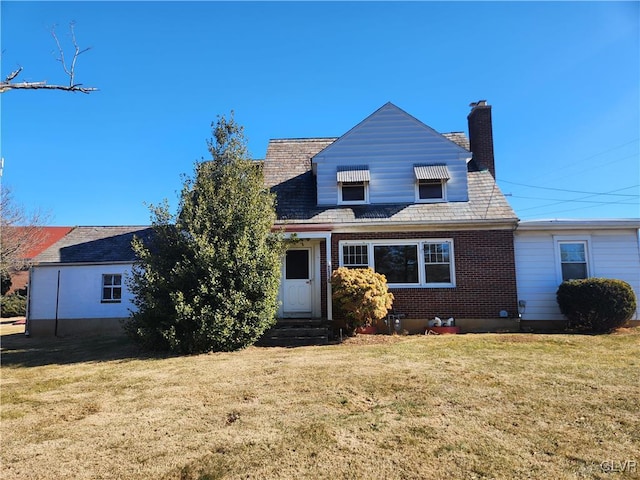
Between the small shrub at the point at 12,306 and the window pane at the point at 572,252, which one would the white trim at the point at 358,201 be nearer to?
the window pane at the point at 572,252

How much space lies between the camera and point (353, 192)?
46.9 feet

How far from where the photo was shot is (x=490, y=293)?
12492 millimetres

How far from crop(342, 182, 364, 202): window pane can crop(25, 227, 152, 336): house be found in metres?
9.31

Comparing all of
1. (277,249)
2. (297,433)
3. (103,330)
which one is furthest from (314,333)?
(103,330)

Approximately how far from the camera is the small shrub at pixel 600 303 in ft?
36.5

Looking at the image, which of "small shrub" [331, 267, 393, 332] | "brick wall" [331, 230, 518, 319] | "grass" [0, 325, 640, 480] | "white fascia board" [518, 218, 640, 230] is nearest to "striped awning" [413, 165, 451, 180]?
"brick wall" [331, 230, 518, 319]

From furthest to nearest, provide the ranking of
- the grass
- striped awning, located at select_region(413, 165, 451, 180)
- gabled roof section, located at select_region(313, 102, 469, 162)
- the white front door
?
gabled roof section, located at select_region(313, 102, 469, 162), striped awning, located at select_region(413, 165, 451, 180), the white front door, the grass

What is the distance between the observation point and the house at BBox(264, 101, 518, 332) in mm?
12516

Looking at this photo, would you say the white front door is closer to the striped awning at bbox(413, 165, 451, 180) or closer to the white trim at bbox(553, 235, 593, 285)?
the striped awning at bbox(413, 165, 451, 180)

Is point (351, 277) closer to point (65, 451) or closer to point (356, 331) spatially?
point (356, 331)

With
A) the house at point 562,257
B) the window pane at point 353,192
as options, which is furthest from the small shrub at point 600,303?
the window pane at point 353,192

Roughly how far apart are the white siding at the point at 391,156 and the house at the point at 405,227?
36mm

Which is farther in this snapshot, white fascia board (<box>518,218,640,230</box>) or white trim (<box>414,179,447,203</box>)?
white trim (<box>414,179,447,203</box>)

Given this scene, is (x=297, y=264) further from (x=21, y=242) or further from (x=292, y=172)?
(x=21, y=242)
